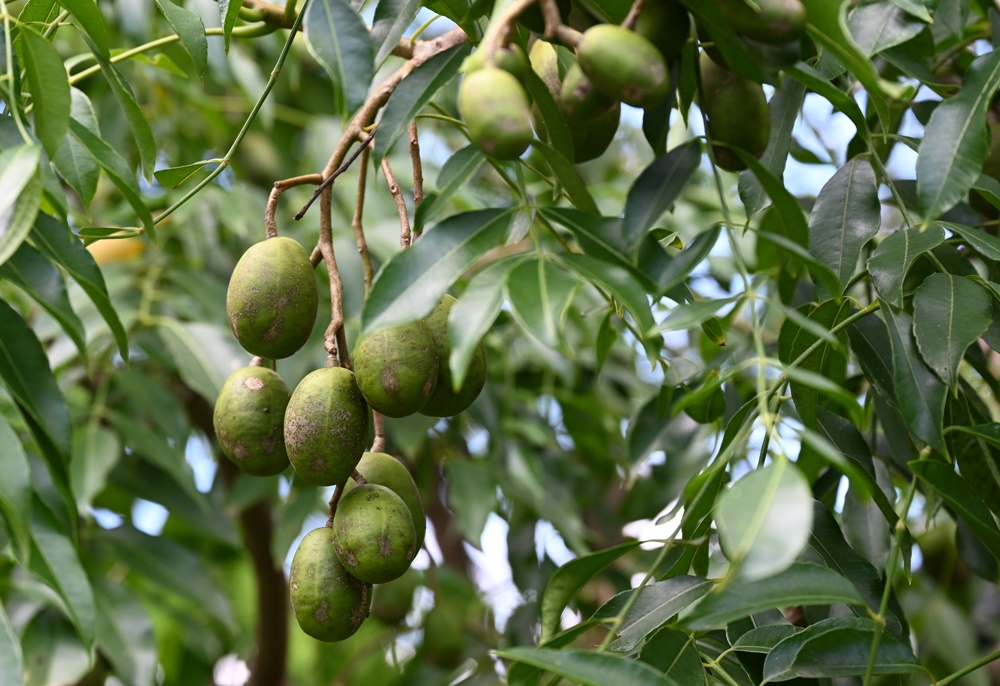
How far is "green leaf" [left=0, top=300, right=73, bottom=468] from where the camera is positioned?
69 centimetres

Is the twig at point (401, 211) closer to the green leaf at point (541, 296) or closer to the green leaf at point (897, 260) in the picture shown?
A: the green leaf at point (541, 296)

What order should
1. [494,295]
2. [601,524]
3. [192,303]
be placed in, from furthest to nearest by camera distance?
[601,524] < [192,303] < [494,295]

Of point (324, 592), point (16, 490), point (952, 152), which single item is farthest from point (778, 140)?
point (16, 490)

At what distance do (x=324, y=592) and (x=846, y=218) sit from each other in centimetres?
50

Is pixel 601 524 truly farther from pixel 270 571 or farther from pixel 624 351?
pixel 270 571

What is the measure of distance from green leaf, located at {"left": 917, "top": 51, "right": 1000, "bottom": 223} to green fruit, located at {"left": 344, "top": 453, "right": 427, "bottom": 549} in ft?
1.39

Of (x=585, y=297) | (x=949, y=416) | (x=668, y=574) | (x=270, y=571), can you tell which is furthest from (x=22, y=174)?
(x=270, y=571)

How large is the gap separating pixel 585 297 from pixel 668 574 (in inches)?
41.3

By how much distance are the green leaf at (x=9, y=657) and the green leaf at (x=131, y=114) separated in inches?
11.6

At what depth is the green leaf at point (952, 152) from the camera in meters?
0.64

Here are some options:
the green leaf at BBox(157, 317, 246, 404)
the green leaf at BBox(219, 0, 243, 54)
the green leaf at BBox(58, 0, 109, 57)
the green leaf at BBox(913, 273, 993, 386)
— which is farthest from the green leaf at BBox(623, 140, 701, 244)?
the green leaf at BBox(157, 317, 246, 404)

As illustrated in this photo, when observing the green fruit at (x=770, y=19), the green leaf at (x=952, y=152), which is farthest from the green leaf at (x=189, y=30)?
the green leaf at (x=952, y=152)

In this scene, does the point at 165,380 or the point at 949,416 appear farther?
the point at 165,380

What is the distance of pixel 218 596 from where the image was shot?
5.18 ft
